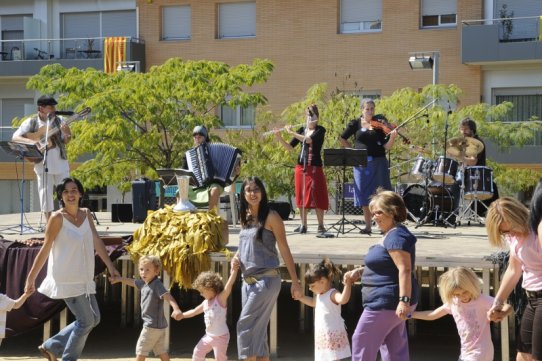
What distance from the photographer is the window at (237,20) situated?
3209 centimetres

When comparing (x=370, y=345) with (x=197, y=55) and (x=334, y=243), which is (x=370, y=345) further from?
(x=197, y=55)

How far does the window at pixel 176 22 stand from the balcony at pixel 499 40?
867 cm

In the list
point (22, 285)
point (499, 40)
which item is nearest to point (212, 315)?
point (22, 285)

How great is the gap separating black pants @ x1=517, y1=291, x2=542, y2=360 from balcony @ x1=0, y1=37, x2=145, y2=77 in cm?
2591

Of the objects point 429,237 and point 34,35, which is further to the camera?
point 34,35

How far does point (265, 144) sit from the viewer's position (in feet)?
78.6

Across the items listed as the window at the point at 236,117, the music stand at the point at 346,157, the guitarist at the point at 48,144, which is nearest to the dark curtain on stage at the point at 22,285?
the guitarist at the point at 48,144

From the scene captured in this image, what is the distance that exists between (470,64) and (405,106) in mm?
6766

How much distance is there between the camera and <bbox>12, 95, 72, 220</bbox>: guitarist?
13.2 meters

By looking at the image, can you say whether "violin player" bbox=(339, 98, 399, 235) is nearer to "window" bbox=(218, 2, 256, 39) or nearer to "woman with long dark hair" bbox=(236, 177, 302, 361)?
"woman with long dark hair" bbox=(236, 177, 302, 361)

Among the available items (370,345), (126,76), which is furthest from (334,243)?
(126,76)

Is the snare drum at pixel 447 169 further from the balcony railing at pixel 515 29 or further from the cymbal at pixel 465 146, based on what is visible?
the balcony railing at pixel 515 29

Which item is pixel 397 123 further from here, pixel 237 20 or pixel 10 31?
pixel 10 31

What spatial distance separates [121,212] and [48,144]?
5341 mm
